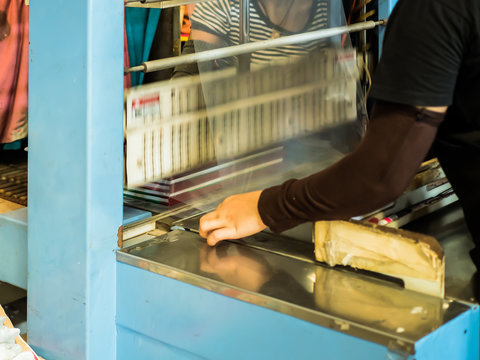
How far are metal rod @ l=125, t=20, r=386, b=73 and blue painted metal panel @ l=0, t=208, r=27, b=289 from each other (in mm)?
436

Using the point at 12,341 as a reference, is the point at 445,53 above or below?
above

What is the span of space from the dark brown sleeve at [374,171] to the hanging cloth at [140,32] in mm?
1052

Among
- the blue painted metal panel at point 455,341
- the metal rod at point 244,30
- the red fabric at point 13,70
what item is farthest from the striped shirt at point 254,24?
the blue painted metal panel at point 455,341

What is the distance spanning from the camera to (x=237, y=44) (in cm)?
153

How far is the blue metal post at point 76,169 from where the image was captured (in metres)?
1.20

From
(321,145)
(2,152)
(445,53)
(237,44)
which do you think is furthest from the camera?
(2,152)

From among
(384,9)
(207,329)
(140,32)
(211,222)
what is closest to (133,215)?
(211,222)

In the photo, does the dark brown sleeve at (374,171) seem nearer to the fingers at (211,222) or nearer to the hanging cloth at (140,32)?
the fingers at (211,222)

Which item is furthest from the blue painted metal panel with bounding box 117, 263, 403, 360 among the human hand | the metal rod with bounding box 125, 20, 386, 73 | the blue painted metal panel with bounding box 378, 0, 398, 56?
the blue painted metal panel with bounding box 378, 0, 398, 56

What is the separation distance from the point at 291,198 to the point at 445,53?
0.35 meters

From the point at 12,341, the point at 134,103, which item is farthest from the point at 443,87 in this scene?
the point at 12,341

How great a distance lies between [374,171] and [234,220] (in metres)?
0.36

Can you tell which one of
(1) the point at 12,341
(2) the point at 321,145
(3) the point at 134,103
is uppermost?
(3) the point at 134,103

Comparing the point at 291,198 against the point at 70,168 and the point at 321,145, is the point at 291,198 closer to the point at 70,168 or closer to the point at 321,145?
the point at 70,168
